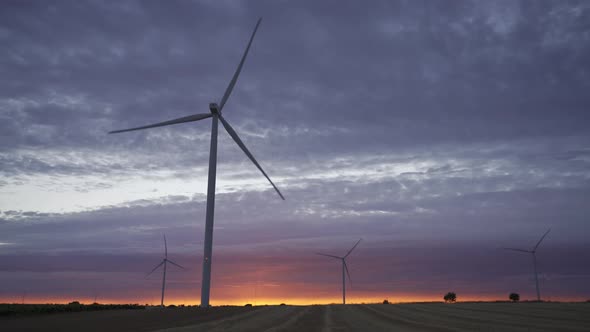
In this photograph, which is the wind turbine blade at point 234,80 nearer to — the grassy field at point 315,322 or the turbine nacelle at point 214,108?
the turbine nacelle at point 214,108

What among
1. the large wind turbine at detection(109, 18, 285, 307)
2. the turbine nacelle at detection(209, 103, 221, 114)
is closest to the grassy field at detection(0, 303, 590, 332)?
the large wind turbine at detection(109, 18, 285, 307)

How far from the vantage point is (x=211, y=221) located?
229 ft

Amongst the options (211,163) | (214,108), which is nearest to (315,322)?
(211,163)

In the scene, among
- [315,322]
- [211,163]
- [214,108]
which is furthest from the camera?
[214,108]

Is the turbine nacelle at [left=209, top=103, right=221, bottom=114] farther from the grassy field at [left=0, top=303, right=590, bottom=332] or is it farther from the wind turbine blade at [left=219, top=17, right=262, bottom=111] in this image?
the grassy field at [left=0, top=303, right=590, bottom=332]

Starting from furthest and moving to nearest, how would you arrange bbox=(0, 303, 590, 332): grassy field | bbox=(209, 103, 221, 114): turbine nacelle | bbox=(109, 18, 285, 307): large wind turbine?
bbox=(209, 103, 221, 114): turbine nacelle
bbox=(109, 18, 285, 307): large wind turbine
bbox=(0, 303, 590, 332): grassy field

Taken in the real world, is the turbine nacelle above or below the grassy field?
above

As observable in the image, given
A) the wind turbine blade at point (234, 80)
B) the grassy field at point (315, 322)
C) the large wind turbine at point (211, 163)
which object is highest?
the wind turbine blade at point (234, 80)

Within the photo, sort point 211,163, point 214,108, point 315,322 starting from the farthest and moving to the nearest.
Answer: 1. point 214,108
2. point 211,163
3. point 315,322

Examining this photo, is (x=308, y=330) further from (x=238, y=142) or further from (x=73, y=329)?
(x=238, y=142)

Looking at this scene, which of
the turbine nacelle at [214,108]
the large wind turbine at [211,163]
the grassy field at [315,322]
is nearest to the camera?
the grassy field at [315,322]

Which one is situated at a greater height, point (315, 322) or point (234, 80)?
point (234, 80)

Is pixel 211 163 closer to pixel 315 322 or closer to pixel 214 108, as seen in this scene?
pixel 214 108

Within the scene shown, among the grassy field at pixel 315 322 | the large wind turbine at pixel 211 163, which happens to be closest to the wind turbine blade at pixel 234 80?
the large wind turbine at pixel 211 163
